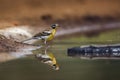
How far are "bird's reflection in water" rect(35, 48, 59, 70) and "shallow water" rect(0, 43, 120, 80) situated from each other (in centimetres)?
4

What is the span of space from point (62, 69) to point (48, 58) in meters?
0.28

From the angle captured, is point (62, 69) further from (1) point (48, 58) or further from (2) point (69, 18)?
(2) point (69, 18)

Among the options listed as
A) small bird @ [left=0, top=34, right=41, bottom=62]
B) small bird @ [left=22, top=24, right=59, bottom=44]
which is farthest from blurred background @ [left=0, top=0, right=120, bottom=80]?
small bird @ [left=0, top=34, right=41, bottom=62]

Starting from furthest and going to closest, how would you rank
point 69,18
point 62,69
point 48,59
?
point 69,18 → point 48,59 → point 62,69

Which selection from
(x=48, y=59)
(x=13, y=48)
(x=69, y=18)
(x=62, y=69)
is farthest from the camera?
(x=69, y=18)

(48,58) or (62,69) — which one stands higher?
(48,58)

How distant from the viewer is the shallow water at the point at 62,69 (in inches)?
150

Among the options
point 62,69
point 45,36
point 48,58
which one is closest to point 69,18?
point 45,36

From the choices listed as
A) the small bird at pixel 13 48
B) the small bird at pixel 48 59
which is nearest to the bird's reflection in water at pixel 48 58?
the small bird at pixel 48 59

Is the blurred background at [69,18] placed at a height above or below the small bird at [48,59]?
above

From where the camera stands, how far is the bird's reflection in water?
13.6ft

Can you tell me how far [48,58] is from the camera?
4.27 metres

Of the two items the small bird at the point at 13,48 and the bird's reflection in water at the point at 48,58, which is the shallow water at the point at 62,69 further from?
the small bird at the point at 13,48

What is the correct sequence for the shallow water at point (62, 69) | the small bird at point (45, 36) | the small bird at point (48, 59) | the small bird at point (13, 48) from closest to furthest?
the shallow water at point (62, 69) < the small bird at point (48, 59) < the small bird at point (13, 48) < the small bird at point (45, 36)
